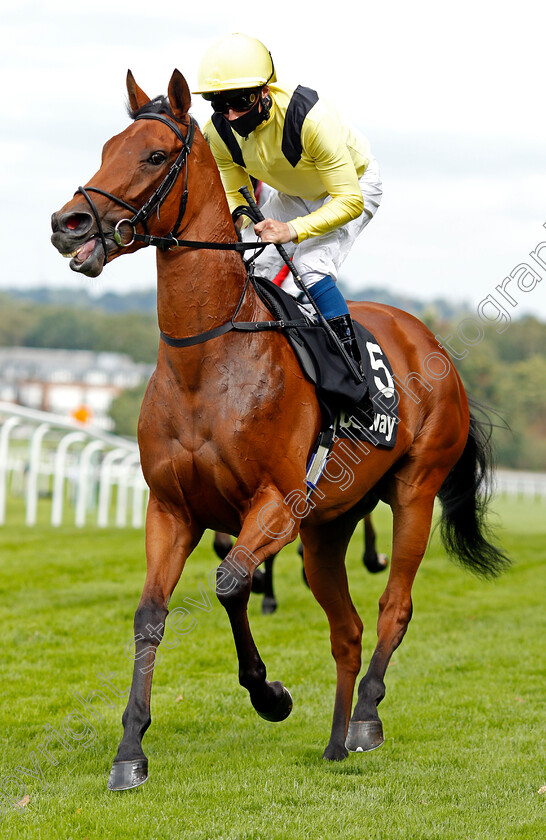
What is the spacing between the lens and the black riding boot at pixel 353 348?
14.6 feet

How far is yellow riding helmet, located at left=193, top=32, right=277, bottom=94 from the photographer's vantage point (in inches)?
153

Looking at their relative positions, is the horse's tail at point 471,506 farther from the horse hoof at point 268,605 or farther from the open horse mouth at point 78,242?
the open horse mouth at point 78,242

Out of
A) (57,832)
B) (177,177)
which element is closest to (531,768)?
(57,832)

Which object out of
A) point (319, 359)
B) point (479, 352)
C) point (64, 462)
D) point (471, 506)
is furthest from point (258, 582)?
point (479, 352)

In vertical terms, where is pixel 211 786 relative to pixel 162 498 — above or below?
below

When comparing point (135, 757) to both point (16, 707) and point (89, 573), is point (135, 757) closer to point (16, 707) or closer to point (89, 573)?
point (16, 707)

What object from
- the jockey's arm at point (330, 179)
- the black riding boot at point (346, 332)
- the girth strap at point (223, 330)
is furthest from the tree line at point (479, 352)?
the girth strap at point (223, 330)

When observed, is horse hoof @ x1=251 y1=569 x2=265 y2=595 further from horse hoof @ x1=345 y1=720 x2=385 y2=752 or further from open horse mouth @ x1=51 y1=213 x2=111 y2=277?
open horse mouth @ x1=51 y1=213 x2=111 y2=277

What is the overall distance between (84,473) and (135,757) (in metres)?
9.93

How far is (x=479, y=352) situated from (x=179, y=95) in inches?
2295

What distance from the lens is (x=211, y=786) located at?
4031mm

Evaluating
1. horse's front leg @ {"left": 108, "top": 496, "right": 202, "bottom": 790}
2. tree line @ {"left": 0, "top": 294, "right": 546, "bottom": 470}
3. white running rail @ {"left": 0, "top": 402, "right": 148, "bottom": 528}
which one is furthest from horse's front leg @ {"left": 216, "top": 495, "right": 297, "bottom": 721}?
white running rail @ {"left": 0, "top": 402, "right": 148, "bottom": 528}

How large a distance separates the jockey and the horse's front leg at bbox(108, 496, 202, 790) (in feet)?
3.70

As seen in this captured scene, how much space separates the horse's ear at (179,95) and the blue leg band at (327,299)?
0.99 metres
